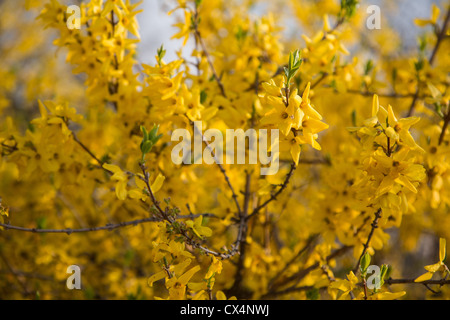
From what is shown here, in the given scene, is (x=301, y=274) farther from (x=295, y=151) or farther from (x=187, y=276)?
(x=295, y=151)

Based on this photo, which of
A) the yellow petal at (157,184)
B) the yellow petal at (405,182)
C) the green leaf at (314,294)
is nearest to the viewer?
the yellow petal at (405,182)

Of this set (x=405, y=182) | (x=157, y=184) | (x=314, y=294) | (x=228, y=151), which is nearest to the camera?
(x=405, y=182)

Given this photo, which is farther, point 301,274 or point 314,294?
point 301,274

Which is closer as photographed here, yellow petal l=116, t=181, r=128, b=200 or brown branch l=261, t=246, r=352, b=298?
yellow petal l=116, t=181, r=128, b=200

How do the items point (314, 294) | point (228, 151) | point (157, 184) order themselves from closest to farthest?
point (157, 184)
point (314, 294)
point (228, 151)

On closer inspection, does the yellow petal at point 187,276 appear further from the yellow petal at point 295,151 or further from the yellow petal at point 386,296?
the yellow petal at point 386,296

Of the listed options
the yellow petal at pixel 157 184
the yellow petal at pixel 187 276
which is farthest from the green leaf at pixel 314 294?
the yellow petal at pixel 157 184

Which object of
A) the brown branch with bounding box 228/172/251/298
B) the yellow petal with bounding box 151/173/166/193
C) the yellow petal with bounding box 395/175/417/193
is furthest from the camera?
the brown branch with bounding box 228/172/251/298

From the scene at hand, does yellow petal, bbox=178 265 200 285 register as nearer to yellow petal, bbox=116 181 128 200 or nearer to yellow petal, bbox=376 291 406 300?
yellow petal, bbox=116 181 128 200

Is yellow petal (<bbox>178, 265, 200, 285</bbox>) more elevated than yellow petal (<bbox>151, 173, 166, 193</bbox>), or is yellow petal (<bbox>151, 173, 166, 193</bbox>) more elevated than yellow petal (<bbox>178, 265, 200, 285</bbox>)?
yellow petal (<bbox>151, 173, 166, 193</bbox>)

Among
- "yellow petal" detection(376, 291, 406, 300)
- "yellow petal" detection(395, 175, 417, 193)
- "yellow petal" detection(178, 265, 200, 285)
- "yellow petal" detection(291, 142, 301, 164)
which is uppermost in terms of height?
"yellow petal" detection(291, 142, 301, 164)

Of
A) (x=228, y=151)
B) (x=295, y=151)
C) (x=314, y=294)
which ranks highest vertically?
(x=228, y=151)

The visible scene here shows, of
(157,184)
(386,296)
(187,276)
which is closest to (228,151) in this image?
(157,184)

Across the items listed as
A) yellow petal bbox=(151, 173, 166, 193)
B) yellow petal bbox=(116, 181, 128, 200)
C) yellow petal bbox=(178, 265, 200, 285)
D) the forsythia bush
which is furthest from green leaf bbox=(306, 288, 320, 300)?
yellow petal bbox=(116, 181, 128, 200)
